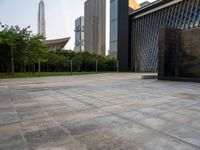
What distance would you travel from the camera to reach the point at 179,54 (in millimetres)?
14094

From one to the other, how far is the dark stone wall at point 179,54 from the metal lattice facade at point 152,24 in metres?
20.8

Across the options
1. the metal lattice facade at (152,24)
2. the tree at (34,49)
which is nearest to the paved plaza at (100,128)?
the tree at (34,49)

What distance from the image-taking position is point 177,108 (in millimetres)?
4453

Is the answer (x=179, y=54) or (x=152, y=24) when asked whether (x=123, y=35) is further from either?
(x=179, y=54)

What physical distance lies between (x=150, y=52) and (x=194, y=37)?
2802cm

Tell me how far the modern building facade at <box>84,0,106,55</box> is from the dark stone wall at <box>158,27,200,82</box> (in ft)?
265

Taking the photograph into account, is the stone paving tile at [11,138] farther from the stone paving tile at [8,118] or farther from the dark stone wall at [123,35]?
the dark stone wall at [123,35]

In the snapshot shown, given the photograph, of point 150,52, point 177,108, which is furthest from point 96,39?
point 177,108

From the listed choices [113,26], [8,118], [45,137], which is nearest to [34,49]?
[8,118]

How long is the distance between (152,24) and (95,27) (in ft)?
211

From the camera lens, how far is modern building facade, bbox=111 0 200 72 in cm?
3303

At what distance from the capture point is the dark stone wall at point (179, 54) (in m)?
13.0

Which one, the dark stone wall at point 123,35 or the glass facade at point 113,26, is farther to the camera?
the glass facade at point 113,26

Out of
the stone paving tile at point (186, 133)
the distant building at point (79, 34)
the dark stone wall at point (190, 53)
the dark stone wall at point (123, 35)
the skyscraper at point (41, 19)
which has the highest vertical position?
the skyscraper at point (41, 19)
